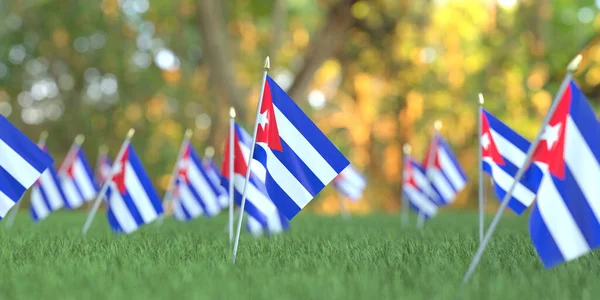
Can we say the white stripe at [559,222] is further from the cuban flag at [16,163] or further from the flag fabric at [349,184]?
the flag fabric at [349,184]

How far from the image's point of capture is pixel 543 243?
611cm

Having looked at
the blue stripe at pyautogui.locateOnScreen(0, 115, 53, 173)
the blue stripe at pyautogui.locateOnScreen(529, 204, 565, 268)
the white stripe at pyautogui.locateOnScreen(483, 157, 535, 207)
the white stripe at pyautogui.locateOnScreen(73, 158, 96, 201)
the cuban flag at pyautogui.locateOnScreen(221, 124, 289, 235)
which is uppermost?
the white stripe at pyautogui.locateOnScreen(73, 158, 96, 201)

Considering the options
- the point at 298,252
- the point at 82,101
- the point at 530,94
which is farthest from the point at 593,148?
the point at 82,101

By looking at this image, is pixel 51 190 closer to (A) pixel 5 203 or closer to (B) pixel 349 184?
(A) pixel 5 203

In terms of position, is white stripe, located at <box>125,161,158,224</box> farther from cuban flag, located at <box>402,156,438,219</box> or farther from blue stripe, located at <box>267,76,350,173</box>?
cuban flag, located at <box>402,156,438,219</box>

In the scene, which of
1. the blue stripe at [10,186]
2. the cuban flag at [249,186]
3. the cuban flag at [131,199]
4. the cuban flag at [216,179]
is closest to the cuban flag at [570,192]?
the cuban flag at [249,186]

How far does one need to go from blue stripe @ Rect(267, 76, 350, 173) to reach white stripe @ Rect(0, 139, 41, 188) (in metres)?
2.83

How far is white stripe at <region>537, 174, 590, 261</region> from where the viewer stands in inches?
239

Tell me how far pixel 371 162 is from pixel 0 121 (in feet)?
98.3

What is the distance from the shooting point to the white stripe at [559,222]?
239 inches

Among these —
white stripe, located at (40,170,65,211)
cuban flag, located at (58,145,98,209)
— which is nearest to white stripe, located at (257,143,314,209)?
white stripe, located at (40,170,65,211)

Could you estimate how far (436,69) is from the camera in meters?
36.3

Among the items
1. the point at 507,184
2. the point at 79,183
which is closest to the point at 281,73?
the point at 79,183

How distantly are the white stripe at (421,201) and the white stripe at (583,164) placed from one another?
11.7 m
